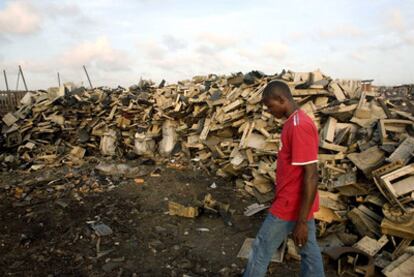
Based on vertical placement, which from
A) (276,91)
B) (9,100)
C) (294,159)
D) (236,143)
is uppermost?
(276,91)

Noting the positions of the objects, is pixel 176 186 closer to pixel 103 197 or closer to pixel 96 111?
pixel 103 197

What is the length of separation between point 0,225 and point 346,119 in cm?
662

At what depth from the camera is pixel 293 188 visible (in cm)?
283

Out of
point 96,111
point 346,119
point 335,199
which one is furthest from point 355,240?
point 96,111

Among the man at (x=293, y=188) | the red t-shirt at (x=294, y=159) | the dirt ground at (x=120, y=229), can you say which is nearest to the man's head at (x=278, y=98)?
the man at (x=293, y=188)

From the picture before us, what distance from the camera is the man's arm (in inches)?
106

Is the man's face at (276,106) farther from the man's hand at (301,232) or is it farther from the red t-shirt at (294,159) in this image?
the man's hand at (301,232)

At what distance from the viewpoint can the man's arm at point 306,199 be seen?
2.70 meters

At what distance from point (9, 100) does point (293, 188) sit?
14176 mm

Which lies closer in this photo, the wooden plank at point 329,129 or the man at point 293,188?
the man at point 293,188

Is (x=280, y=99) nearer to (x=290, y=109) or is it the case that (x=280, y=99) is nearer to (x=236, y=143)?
(x=290, y=109)

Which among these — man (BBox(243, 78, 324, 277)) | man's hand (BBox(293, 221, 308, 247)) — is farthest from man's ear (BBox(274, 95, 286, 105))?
man's hand (BBox(293, 221, 308, 247))

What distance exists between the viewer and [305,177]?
2.70 metres

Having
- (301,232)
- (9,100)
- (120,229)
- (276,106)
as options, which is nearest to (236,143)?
(120,229)
